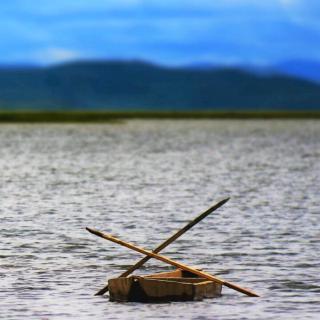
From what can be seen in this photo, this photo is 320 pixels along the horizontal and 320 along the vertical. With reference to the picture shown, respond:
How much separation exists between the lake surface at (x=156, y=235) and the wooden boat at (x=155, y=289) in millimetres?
182

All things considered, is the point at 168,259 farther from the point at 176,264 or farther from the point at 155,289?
the point at 155,289

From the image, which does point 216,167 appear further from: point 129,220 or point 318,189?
point 129,220

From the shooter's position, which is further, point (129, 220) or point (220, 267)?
point (129, 220)

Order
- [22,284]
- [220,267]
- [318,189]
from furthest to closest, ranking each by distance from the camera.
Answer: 1. [318,189]
2. [220,267]
3. [22,284]

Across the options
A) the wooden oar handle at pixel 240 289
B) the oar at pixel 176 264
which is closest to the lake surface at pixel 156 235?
the wooden oar handle at pixel 240 289

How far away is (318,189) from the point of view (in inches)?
2144

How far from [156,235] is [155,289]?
12455mm

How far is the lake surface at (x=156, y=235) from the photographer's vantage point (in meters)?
22.1

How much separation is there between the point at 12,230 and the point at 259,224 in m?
7.42

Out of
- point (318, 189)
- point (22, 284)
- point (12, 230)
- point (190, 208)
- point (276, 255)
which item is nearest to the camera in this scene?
point (22, 284)

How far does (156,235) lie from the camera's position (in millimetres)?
34281

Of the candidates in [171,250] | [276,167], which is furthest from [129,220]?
[276,167]

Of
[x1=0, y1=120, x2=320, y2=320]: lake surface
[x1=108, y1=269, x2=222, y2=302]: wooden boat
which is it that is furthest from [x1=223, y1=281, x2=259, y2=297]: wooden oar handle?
[x1=108, y1=269, x2=222, y2=302]: wooden boat

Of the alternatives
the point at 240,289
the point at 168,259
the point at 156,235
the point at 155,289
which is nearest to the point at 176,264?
the point at 168,259
